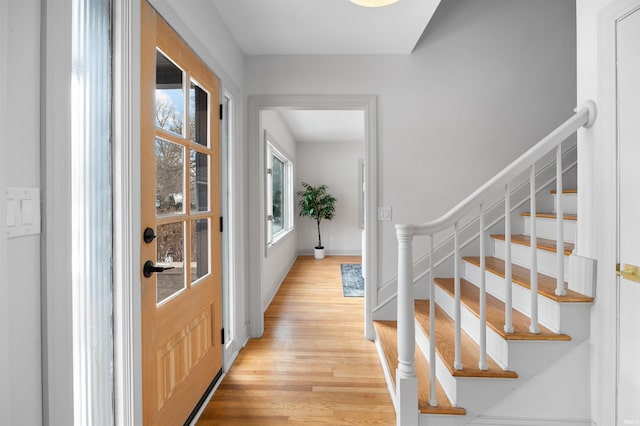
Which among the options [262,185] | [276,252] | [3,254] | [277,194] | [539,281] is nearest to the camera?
[3,254]

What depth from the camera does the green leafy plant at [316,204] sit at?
6.64 meters

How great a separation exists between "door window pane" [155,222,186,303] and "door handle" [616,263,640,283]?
6.87ft

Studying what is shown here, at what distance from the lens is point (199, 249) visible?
1877mm

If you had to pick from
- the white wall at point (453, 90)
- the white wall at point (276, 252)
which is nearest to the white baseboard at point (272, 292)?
the white wall at point (276, 252)

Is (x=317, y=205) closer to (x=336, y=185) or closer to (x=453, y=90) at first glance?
(x=336, y=185)

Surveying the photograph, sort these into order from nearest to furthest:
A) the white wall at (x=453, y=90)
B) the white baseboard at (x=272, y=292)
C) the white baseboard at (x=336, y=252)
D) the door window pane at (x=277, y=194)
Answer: the white wall at (x=453, y=90)
the white baseboard at (x=272, y=292)
the door window pane at (x=277, y=194)
the white baseboard at (x=336, y=252)

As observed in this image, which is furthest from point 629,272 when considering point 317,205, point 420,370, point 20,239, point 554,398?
point 317,205

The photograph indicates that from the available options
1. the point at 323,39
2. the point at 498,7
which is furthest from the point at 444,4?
the point at 323,39

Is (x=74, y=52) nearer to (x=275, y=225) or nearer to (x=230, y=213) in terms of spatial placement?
(x=230, y=213)

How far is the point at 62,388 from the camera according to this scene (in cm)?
88

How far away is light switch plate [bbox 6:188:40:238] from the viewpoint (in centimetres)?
75

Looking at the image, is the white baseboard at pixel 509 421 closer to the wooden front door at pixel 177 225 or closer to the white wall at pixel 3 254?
the wooden front door at pixel 177 225

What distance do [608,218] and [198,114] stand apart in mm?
2240

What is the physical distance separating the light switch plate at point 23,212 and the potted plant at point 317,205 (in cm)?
581
